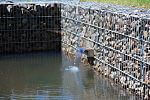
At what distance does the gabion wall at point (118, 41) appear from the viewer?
938cm

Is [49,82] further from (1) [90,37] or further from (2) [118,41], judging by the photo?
(1) [90,37]

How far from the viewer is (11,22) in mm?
15398

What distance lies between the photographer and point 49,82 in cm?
1118

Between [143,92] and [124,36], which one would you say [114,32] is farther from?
[143,92]

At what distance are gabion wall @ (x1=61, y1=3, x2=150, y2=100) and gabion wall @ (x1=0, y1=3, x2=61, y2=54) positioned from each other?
4.66 ft

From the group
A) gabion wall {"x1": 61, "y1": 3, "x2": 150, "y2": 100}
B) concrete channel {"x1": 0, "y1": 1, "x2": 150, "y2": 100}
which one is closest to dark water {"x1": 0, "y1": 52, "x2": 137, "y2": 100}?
concrete channel {"x1": 0, "y1": 1, "x2": 150, "y2": 100}

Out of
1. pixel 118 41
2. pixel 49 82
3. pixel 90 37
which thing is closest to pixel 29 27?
pixel 90 37

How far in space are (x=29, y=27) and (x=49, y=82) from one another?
15.8 feet

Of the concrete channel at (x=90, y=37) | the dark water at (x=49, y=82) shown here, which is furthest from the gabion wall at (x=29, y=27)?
the dark water at (x=49, y=82)

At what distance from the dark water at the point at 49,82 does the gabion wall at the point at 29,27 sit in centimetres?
130

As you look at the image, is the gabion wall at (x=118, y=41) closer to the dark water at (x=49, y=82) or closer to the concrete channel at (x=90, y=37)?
the concrete channel at (x=90, y=37)

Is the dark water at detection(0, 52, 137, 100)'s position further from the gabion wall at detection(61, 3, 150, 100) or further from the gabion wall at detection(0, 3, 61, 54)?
the gabion wall at detection(0, 3, 61, 54)

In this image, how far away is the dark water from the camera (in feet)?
32.4

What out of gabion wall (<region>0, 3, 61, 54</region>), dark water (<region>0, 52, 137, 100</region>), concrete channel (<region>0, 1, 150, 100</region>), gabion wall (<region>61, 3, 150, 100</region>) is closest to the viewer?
gabion wall (<region>61, 3, 150, 100</region>)
